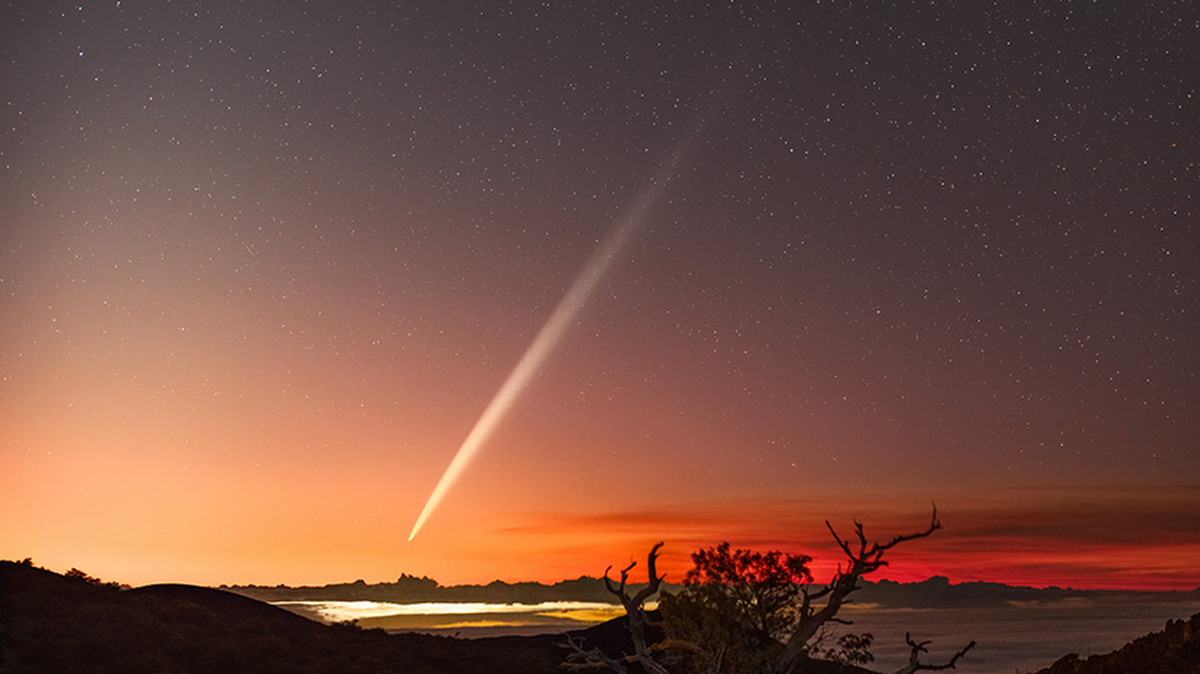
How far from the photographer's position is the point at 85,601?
154 ft

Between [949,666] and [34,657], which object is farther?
[34,657]

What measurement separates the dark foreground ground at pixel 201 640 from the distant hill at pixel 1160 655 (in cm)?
249

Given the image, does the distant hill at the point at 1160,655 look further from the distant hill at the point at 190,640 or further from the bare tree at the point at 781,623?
the distant hill at the point at 190,640

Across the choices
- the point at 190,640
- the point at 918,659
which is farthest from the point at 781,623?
the point at 190,640

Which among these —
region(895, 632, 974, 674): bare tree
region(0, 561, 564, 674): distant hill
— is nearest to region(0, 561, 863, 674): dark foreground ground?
region(0, 561, 564, 674): distant hill

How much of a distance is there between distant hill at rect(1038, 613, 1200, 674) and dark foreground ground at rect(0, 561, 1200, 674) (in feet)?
8.16

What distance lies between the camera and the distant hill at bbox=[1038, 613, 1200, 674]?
83.0 feet

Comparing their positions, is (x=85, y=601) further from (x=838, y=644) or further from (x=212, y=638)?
(x=838, y=644)

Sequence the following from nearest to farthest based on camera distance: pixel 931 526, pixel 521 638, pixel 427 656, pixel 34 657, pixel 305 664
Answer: pixel 931 526, pixel 34 657, pixel 305 664, pixel 427 656, pixel 521 638

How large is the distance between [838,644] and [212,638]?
101 ft

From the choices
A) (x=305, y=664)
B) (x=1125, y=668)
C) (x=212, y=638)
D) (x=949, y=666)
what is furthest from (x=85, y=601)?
(x=1125, y=668)

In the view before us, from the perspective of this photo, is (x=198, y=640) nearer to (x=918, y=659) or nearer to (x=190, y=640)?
(x=190, y=640)

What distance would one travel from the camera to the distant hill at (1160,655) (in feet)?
83.0

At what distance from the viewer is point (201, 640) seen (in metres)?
46.9
